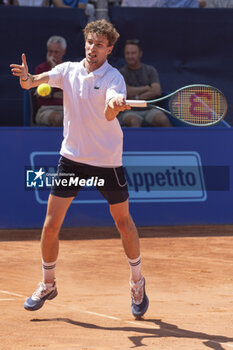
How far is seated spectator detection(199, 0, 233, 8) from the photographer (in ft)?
34.8

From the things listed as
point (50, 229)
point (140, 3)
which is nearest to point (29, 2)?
point (140, 3)

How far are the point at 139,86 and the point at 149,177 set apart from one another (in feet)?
4.25

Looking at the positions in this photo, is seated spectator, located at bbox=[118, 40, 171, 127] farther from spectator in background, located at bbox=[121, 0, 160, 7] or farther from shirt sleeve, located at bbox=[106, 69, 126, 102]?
shirt sleeve, located at bbox=[106, 69, 126, 102]

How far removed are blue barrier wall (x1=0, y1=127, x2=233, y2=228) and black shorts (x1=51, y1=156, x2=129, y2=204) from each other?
389 centimetres

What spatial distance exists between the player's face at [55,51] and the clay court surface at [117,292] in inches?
87.3

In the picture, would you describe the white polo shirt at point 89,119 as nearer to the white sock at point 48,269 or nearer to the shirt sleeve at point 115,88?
the shirt sleeve at point 115,88

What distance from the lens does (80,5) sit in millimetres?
10023

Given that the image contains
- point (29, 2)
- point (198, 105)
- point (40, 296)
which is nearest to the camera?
point (40, 296)

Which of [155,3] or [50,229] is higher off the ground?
[155,3]

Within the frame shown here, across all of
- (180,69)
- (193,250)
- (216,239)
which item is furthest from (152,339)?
(180,69)

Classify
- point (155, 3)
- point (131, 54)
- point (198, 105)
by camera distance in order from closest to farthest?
point (198, 105) → point (131, 54) → point (155, 3)

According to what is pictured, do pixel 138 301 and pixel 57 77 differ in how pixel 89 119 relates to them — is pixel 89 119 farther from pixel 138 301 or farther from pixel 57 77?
A: pixel 138 301

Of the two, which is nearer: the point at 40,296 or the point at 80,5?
the point at 40,296

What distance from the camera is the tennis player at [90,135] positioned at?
4410 millimetres
